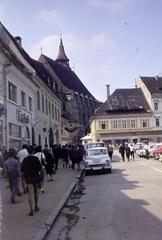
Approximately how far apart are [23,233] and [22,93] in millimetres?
23534

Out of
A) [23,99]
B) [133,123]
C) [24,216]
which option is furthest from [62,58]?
[24,216]

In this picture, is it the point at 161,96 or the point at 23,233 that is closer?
the point at 23,233

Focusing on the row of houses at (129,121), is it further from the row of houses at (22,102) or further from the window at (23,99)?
the window at (23,99)

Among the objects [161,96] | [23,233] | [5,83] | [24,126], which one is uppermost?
[161,96]

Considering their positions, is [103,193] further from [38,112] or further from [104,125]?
[104,125]

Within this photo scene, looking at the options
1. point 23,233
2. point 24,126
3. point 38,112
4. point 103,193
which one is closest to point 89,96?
point 38,112

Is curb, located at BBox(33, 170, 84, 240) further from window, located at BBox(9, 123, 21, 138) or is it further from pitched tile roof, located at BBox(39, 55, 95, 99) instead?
pitched tile roof, located at BBox(39, 55, 95, 99)

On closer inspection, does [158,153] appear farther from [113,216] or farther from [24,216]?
[24,216]

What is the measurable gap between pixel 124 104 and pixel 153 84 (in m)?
8.02

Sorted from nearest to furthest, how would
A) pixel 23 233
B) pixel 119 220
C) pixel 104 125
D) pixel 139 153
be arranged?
pixel 23 233
pixel 119 220
pixel 139 153
pixel 104 125

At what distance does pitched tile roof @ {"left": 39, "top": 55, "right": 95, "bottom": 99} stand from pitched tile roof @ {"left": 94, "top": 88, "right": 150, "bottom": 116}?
389 inches

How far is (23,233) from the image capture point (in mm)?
10320

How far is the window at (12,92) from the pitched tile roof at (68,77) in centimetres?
6876

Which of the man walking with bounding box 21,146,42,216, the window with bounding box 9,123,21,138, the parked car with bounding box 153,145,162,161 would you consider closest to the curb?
the man walking with bounding box 21,146,42,216
